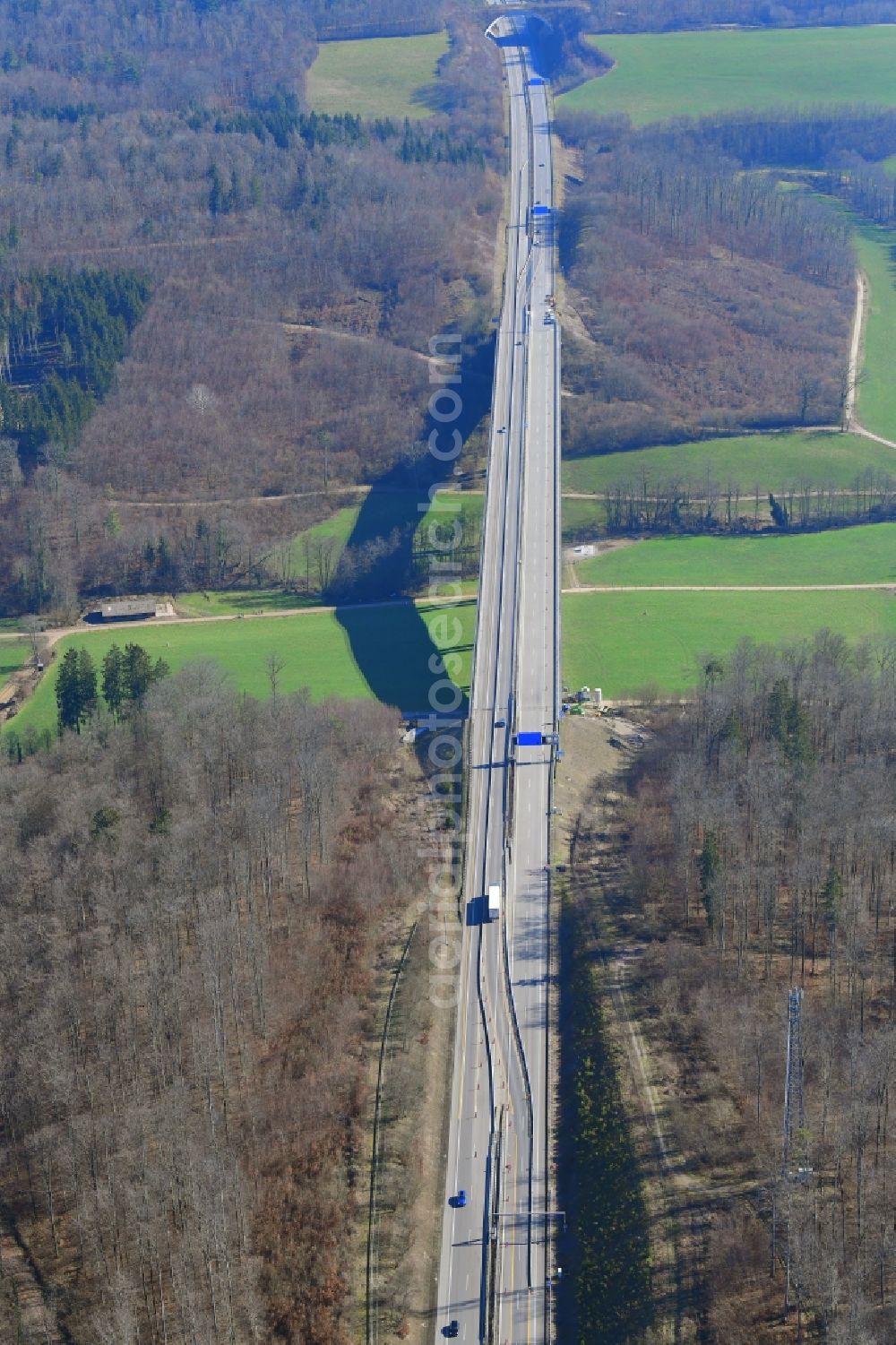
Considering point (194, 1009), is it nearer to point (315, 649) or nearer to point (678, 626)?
point (315, 649)

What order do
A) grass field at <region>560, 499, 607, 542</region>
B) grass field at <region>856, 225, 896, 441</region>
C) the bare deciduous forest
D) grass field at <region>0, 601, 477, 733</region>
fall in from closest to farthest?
the bare deciduous forest
grass field at <region>0, 601, 477, 733</region>
grass field at <region>560, 499, 607, 542</region>
grass field at <region>856, 225, 896, 441</region>

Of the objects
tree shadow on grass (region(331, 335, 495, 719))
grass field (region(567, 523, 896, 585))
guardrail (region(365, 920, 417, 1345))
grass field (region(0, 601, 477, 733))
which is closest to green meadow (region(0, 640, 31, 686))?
grass field (region(0, 601, 477, 733))

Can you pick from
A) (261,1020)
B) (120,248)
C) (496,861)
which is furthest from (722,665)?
(120,248)

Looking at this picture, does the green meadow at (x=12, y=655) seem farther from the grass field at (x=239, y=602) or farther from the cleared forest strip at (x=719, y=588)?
the cleared forest strip at (x=719, y=588)

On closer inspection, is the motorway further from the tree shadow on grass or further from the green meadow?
the green meadow

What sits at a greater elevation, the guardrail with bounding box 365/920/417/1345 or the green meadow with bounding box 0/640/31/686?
the green meadow with bounding box 0/640/31/686
